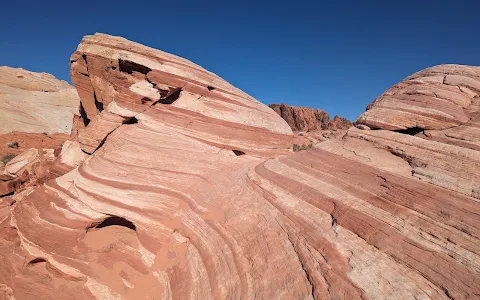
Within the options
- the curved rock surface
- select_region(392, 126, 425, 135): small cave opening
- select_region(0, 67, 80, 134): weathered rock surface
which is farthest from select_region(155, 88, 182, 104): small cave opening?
select_region(0, 67, 80, 134): weathered rock surface

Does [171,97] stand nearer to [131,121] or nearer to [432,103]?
[131,121]

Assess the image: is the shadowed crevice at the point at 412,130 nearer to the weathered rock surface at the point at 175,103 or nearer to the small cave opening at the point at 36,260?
the weathered rock surface at the point at 175,103

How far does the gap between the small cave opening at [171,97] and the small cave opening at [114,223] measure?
16.8ft

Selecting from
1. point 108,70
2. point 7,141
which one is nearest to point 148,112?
point 108,70

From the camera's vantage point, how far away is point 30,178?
1495 cm

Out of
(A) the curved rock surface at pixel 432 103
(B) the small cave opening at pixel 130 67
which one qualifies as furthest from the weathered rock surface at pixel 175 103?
(A) the curved rock surface at pixel 432 103

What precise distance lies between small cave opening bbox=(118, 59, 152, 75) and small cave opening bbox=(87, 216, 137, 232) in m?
6.64

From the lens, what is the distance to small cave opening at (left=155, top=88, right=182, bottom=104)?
11.1 meters

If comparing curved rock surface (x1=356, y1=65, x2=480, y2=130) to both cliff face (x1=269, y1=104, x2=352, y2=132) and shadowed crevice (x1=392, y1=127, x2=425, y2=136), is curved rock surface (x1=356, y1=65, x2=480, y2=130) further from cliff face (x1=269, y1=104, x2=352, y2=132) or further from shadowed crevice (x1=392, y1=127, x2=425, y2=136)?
cliff face (x1=269, y1=104, x2=352, y2=132)

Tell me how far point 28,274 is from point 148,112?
641 cm

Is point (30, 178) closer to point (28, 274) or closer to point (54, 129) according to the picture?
point (28, 274)

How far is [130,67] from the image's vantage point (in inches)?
476

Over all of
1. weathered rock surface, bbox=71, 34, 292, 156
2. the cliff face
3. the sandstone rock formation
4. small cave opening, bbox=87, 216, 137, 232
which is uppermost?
the cliff face

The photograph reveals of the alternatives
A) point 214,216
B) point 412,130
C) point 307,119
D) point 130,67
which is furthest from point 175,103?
point 307,119
